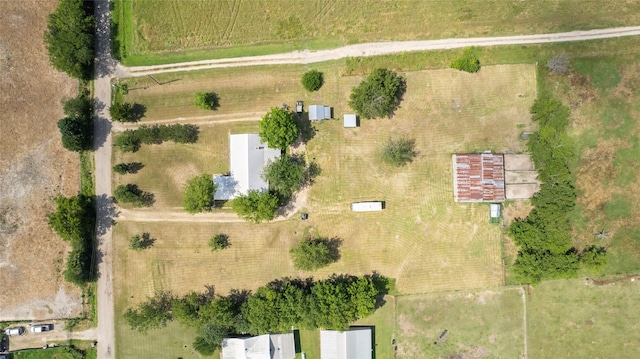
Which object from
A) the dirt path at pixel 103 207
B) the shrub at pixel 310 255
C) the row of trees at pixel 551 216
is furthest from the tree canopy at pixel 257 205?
the row of trees at pixel 551 216

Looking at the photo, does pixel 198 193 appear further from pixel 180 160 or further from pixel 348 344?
pixel 348 344

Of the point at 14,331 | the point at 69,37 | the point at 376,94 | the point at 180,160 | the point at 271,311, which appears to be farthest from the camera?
the point at 180,160

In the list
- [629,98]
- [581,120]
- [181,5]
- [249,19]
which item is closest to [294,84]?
[249,19]

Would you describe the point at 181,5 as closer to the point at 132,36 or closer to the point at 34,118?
the point at 132,36

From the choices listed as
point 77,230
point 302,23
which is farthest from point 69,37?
point 302,23

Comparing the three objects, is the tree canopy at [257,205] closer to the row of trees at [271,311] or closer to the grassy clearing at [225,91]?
the row of trees at [271,311]

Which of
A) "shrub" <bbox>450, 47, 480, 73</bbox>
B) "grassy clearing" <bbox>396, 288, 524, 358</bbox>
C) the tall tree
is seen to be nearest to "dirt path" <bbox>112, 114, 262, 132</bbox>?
the tall tree

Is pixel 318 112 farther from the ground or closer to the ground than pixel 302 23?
closer to the ground
